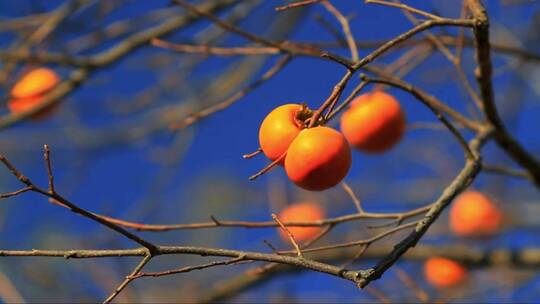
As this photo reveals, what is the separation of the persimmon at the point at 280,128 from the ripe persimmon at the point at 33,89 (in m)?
1.43

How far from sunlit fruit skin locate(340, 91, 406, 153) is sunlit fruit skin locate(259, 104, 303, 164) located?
0.68 meters

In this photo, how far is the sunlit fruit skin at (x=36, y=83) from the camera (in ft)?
8.02

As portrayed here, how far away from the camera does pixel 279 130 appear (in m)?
1.08

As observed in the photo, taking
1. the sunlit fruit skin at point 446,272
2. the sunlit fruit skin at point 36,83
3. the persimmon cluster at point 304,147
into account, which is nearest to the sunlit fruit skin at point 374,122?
the persimmon cluster at point 304,147

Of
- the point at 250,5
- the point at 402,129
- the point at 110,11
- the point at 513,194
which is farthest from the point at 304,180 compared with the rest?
the point at 513,194

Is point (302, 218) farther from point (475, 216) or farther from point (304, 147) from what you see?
point (304, 147)

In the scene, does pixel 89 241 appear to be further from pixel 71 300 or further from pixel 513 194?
pixel 513 194

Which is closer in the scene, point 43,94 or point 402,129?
point 402,129

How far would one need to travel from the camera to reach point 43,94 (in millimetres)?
2330

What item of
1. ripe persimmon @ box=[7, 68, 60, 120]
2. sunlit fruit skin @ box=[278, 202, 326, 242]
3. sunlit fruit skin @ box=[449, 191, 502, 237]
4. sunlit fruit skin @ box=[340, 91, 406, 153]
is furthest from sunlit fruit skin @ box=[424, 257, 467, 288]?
ripe persimmon @ box=[7, 68, 60, 120]

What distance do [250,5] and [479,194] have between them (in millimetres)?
1299

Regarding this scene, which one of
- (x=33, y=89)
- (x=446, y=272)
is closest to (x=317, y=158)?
(x=33, y=89)

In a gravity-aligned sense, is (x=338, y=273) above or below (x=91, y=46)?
below

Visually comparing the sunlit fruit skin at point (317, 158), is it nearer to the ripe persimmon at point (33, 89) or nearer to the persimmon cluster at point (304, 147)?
the persimmon cluster at point (304, 147)
